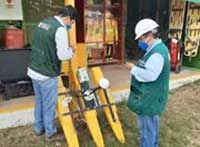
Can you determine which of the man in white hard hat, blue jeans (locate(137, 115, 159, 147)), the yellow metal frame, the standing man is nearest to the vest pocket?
the man in white hard hat

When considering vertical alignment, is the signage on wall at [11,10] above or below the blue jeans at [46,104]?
above

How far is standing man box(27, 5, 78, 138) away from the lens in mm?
4688

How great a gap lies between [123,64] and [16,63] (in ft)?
11.0

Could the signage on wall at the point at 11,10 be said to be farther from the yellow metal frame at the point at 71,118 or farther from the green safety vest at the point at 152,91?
the green safety vest at the point at 152,91

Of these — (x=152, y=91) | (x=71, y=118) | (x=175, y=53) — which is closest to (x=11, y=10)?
(x=71, y=118)

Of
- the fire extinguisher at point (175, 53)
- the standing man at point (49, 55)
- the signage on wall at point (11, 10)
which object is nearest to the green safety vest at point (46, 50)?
the standing man at point (49, 55)

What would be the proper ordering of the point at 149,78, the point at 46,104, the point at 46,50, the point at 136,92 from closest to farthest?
the point at 149,78 → the point at 136,92 → the point at 46,50 → the point at 46,104

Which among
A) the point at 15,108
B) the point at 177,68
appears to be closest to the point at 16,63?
the point at 15,108

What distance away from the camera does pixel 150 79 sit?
4.18m

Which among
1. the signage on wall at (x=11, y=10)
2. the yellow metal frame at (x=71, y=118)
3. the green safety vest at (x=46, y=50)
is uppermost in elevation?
the signage on wall at (x=11, y=10)

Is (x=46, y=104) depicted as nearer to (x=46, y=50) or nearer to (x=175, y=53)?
(x=46, y=50)

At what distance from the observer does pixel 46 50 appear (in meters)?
4.74

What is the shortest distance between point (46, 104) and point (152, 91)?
4.77ft

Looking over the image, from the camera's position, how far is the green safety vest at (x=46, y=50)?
470 centimetres
